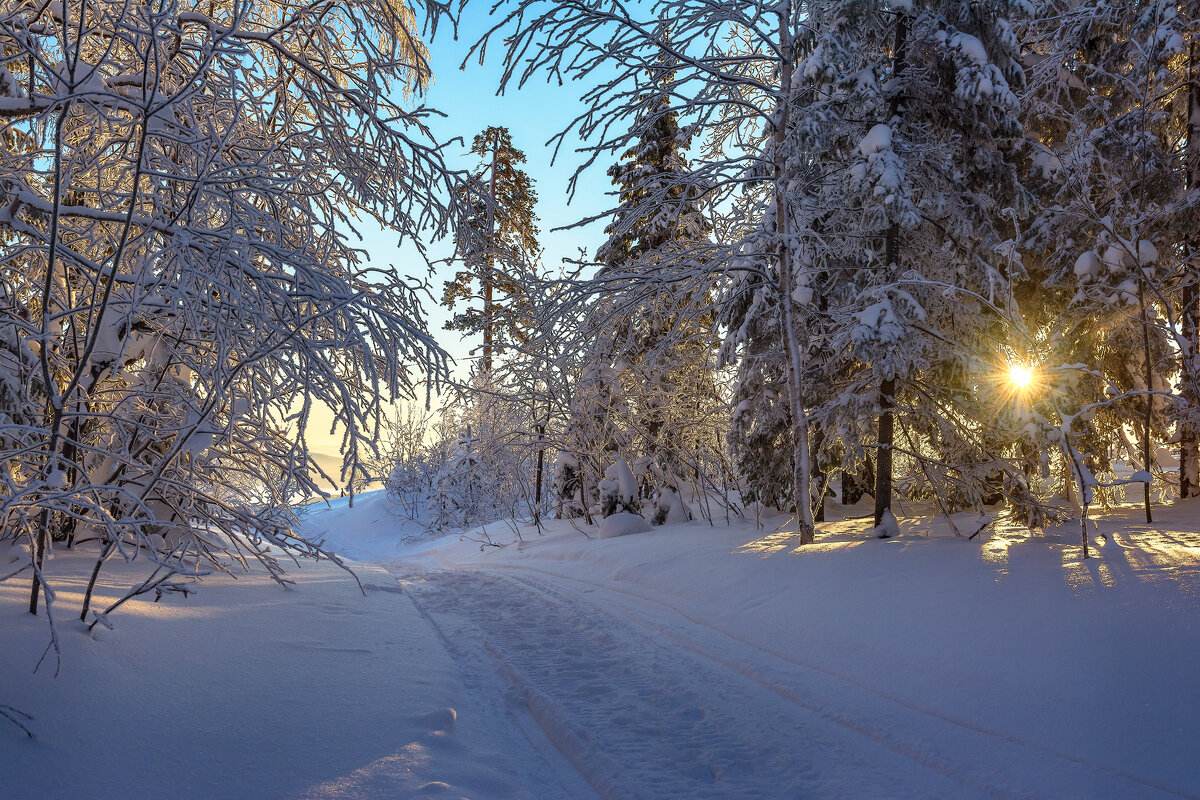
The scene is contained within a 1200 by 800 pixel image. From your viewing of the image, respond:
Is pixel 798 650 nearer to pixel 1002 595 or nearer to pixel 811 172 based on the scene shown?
pixel 1002 595

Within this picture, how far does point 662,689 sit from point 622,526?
8358 mm

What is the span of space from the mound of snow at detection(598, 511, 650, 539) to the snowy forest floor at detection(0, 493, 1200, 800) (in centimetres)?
574

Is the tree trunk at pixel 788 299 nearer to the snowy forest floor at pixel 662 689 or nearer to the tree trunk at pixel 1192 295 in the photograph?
the snowy forest floor at pixel 662 689

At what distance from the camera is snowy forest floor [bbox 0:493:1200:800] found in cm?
323

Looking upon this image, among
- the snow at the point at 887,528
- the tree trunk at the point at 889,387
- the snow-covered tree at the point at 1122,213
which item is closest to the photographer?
the snow at the point at 887,528

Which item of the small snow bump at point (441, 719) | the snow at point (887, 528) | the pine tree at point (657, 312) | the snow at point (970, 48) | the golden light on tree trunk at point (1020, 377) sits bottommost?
the small snow bump at point (441, 719)

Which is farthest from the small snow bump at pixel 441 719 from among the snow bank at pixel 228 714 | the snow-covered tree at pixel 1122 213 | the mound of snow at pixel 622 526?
the snow-covered tree at pixel 1122 213

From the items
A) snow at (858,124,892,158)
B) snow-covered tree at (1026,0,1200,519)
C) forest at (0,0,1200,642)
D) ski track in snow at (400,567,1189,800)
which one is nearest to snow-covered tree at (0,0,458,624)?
forest at (0,0,1200,642)

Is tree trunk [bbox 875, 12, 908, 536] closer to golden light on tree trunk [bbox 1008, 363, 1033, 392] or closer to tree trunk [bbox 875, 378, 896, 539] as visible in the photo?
tree trunk [bbox 875, 378, 896, 539]

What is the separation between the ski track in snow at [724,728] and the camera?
11.2ft

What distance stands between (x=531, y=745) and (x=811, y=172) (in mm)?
9288

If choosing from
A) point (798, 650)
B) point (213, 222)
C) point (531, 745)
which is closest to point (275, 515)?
point (213, 222)

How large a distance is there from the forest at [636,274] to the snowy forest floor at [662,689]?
569 mm

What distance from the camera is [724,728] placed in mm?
4098
